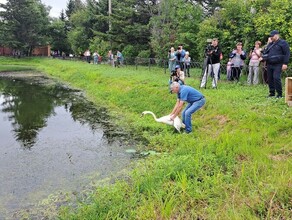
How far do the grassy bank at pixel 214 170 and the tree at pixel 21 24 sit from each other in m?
34.8

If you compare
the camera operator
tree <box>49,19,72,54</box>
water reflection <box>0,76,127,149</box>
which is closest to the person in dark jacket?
the camera operator

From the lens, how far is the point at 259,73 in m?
12.0

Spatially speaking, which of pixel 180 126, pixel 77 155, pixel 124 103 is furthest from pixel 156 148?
pixel 124 103

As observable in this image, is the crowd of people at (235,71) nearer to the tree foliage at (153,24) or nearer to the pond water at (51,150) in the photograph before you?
the pond water at (51,150)

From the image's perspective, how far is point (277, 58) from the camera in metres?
8.44

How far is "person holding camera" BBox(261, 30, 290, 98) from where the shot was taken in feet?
27.4

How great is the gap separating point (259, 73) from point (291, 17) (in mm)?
2400

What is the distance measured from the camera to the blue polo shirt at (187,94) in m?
7.01

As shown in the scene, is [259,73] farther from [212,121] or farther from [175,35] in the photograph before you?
[175,35]

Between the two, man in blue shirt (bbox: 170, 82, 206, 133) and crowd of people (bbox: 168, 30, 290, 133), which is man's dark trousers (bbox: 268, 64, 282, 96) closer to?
crowd of people (bbox: 168, 30, 290, 133)

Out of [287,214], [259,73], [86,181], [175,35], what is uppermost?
[175,35]

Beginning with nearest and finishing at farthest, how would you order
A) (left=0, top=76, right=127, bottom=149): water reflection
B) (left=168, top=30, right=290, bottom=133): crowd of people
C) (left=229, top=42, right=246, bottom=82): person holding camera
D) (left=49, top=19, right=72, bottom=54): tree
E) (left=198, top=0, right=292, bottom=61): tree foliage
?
(left=168, top=30, right=290, bottom=133): crowd of people, (left=0, top=76, right=127, bottom=149): water reflection, (left=229, top=42, right=246, bottom=82): person holding camera, (left=198, top=0, right=292, bottom=61): tree foliage, (left=49, top=19, right=72, bottom=54): tree

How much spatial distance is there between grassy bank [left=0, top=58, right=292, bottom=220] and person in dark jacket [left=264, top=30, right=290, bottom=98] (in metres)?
0.58

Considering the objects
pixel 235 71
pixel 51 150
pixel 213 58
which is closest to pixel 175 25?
pixel 235 71
